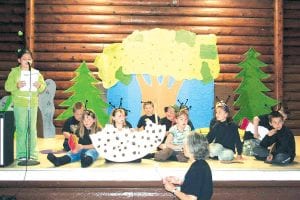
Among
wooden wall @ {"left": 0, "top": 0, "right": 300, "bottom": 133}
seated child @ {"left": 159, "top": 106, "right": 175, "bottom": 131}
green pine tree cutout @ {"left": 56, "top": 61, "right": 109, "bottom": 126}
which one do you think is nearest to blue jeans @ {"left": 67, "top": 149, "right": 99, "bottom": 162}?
seated child @ {"left": 159, "top": 106, "right": 175, "bottom": 131}

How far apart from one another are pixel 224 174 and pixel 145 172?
1024mm

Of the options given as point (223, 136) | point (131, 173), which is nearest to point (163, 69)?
point (223, 136)

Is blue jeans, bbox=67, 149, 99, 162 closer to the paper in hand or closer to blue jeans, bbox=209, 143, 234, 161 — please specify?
the paper in hand

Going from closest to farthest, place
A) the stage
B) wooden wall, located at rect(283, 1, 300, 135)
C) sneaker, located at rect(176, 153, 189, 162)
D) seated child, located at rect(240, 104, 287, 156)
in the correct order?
the stage
sneaker, located at rect(176, 153, 189, 162)
seated child, located at rect(240, 104, 287, 156)
wooden wall, located at rect(283, 1, 300, 135)

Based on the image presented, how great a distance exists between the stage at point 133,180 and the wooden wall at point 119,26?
5161 millimetres

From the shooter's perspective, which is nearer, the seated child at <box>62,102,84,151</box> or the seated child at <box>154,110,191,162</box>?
the seated child at <box>154,110,191,162</box>

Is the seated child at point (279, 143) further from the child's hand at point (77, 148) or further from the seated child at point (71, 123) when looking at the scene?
the seated child at point (71, 123)

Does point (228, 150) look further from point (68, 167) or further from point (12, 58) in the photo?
point (12, 58)

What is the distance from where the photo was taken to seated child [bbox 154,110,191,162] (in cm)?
573

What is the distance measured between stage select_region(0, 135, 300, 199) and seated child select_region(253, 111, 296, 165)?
17.1 inches

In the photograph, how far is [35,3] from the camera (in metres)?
9.87

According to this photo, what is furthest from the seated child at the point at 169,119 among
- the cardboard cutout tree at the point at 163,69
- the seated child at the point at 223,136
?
the cardboard cutout tree at the point at 163,69

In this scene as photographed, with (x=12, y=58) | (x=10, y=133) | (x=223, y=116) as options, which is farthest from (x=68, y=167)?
(x=12, y=58)

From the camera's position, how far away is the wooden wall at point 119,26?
990 cm
